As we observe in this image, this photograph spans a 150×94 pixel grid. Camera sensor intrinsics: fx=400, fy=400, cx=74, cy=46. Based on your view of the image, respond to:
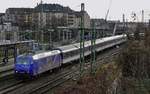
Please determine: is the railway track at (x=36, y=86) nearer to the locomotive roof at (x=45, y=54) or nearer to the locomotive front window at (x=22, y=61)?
the locomotive front window at (x=22, y=61)

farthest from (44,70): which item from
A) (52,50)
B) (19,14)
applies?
(19,14)

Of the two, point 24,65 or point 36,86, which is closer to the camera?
point 36,86

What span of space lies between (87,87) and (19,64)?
15453 mm

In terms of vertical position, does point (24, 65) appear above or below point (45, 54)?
below

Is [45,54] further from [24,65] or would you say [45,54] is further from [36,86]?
[36,86]

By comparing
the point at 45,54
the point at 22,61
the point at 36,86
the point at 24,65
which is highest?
the point at 45,54

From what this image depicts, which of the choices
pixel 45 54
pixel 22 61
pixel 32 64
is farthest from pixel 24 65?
pixel 45 54

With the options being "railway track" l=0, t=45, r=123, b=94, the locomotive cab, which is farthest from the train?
"railway track" l=0, t=45, r=123, b=94

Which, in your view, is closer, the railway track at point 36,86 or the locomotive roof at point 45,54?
the railway track at point 36,86

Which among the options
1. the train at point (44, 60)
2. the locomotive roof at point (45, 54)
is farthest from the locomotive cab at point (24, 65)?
the locomotive roof at point (45, 54)

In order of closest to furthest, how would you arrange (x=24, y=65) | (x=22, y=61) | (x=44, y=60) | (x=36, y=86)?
(x=36, y=86) → (x=24, y=65) → (x=22, y=61) → (x=44, y=60)

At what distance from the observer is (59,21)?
4230 inches

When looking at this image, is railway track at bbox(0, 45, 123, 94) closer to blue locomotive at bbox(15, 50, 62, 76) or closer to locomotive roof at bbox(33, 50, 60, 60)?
blue locomotive at bbox(15, 50, 62, 76)

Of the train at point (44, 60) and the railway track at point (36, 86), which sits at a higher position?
the train at point (44, 60)
